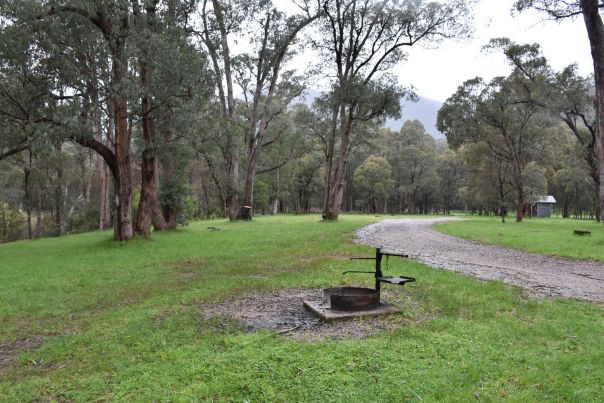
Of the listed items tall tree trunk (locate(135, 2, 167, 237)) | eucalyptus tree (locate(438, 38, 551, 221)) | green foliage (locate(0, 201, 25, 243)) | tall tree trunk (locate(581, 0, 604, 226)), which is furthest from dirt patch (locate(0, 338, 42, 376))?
green foliage (locate(0, 201, 25, 243))

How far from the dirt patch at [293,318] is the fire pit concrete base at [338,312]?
0.21 feet

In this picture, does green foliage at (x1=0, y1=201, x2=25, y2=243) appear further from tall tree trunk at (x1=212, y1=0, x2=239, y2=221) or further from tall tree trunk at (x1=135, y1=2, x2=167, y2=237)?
tall tree trunk at (x1=135, y1=2, x2=167, y2=237)

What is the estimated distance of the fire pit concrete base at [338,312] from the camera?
583 centimetres

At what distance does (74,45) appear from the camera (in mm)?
15078

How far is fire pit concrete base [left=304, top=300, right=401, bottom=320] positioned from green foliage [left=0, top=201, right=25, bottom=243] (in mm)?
43287

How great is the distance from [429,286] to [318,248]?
6.28 meters

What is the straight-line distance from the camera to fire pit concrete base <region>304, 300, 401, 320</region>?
5.83 metres

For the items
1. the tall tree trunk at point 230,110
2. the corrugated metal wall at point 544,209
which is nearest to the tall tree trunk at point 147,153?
the tall tree trunk at point 230,110

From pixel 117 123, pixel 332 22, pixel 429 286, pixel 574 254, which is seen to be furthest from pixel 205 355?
pixel 332 22

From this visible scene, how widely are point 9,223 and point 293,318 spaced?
4455 centimetres

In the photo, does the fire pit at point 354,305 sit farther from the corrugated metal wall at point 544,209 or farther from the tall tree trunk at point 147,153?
the corrugated metal wall at point 544,209

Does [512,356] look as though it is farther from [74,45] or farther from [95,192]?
[95,192]

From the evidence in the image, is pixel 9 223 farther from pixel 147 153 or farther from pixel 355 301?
pixel 355 301

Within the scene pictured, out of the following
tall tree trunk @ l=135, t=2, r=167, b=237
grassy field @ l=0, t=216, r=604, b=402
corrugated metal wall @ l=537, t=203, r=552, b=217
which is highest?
tall tree trunk @ l=135, t=2, r=167, b=237
